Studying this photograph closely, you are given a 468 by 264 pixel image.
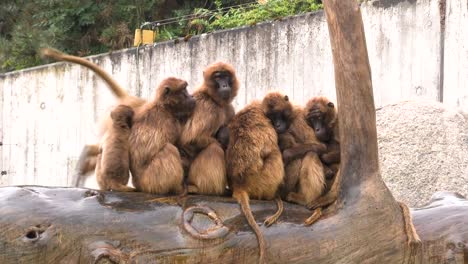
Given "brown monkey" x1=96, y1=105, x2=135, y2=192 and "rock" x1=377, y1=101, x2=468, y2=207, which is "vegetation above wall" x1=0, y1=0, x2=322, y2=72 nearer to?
"rock" x1=377, y1=101, x2=468, y2=207

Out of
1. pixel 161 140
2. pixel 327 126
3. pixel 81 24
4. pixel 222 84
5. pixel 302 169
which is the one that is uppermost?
pixel 81 24

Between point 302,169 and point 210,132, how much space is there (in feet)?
2.56

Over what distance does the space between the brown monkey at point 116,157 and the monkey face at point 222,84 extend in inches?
33.6

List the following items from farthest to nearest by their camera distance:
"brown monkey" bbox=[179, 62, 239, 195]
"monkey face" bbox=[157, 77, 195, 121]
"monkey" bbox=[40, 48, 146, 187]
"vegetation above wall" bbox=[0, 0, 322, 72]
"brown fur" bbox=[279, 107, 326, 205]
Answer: "vegetation above wall" bbox=[0, 0, 322, 72], "monkey" bbox=[40, 48, 146, 187], "monkey face" bbox=[157, 77, 195, 121], "brown fur" bbox=[279, 107, 326, 205], "brown monkey" bbox=[179, 62, 239, 195]

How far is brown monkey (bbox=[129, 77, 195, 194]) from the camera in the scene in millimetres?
6285

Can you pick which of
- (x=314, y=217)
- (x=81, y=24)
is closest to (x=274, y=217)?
(x=314, y=217)

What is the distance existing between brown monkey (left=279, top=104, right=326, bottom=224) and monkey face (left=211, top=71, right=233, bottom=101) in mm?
561

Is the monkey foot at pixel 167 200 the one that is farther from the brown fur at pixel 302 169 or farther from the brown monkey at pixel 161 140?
the brown fur at pixel 302 169

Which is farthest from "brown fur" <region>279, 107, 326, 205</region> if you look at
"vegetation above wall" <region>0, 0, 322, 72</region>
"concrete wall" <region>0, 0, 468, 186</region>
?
"vegetation above wall" <region>0, 0, 322, 72</region>

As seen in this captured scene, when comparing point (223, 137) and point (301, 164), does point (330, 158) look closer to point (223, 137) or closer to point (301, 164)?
point (301, 164)

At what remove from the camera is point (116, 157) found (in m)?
6.43

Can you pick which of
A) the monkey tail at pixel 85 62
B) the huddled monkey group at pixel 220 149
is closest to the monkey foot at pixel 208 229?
the huddled monkey group at pixel 220 149

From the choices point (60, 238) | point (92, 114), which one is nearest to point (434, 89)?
point (60, 238)

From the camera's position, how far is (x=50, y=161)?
16281 mm
